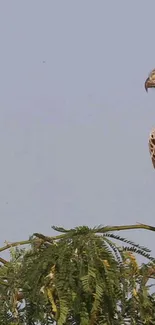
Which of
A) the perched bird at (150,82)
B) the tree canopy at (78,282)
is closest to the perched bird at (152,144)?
the perched bird at (150,82)

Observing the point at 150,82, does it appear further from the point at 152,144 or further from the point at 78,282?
the point at 78,282

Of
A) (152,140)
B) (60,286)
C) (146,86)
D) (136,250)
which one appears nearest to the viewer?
(60,286)

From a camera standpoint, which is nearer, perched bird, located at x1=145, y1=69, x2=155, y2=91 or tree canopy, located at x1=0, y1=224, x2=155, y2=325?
tree canopy, located at x1=0, y1=224, x2=155, y2=325

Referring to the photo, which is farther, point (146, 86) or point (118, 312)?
point (146, 86)

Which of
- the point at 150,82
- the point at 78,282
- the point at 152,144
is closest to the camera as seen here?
the point at 78,282

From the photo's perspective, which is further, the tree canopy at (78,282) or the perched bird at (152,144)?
the perched bird at (152,144)

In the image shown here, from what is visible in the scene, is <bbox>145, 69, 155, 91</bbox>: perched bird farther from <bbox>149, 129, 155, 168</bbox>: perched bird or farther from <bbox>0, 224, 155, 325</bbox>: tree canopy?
<bbox>0, 224, 155, 325</bbox>: tree canopy

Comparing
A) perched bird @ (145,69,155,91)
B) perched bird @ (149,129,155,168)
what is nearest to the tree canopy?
perched bird @ (149,129,155,168)

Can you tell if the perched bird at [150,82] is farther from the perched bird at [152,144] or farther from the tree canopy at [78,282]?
the tree canopy at [78,282]

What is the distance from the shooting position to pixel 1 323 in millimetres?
6812

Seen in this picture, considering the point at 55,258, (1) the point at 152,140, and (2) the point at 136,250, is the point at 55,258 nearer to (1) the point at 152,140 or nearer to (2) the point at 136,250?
(2) the point at 136,250

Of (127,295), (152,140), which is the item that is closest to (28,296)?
(127,295)

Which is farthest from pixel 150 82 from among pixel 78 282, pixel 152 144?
pixel 78 282

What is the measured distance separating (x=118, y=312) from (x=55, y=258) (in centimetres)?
62
